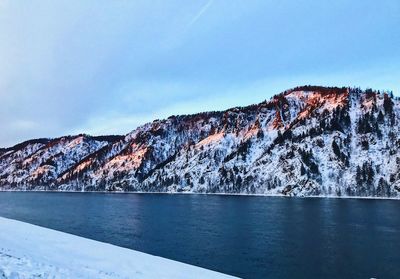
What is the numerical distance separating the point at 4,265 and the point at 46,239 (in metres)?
18.2

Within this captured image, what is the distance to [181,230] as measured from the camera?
297 ft

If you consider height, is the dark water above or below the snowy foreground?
below

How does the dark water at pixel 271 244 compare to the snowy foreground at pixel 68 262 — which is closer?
the snowy foreground at pixel 68 262

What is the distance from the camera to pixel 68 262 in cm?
2578

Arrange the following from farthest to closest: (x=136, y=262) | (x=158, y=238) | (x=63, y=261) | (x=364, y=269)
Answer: (x=158, y=238), (x=364, y=269), (x=136, y=262), (x=63, y=261)

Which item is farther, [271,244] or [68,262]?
[271,244]

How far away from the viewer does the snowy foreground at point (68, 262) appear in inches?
780

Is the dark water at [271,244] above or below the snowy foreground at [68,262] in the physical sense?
below

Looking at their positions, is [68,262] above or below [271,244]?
above

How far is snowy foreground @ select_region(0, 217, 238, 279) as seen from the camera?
1980 centimetres

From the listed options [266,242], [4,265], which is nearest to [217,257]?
[266,242]

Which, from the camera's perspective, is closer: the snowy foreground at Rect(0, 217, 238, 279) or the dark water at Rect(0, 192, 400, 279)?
the snowy foreground at Rect(0, 217, 238, 279)

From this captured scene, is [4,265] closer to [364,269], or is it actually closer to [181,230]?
[364,269]

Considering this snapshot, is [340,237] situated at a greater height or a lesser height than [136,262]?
lesser
